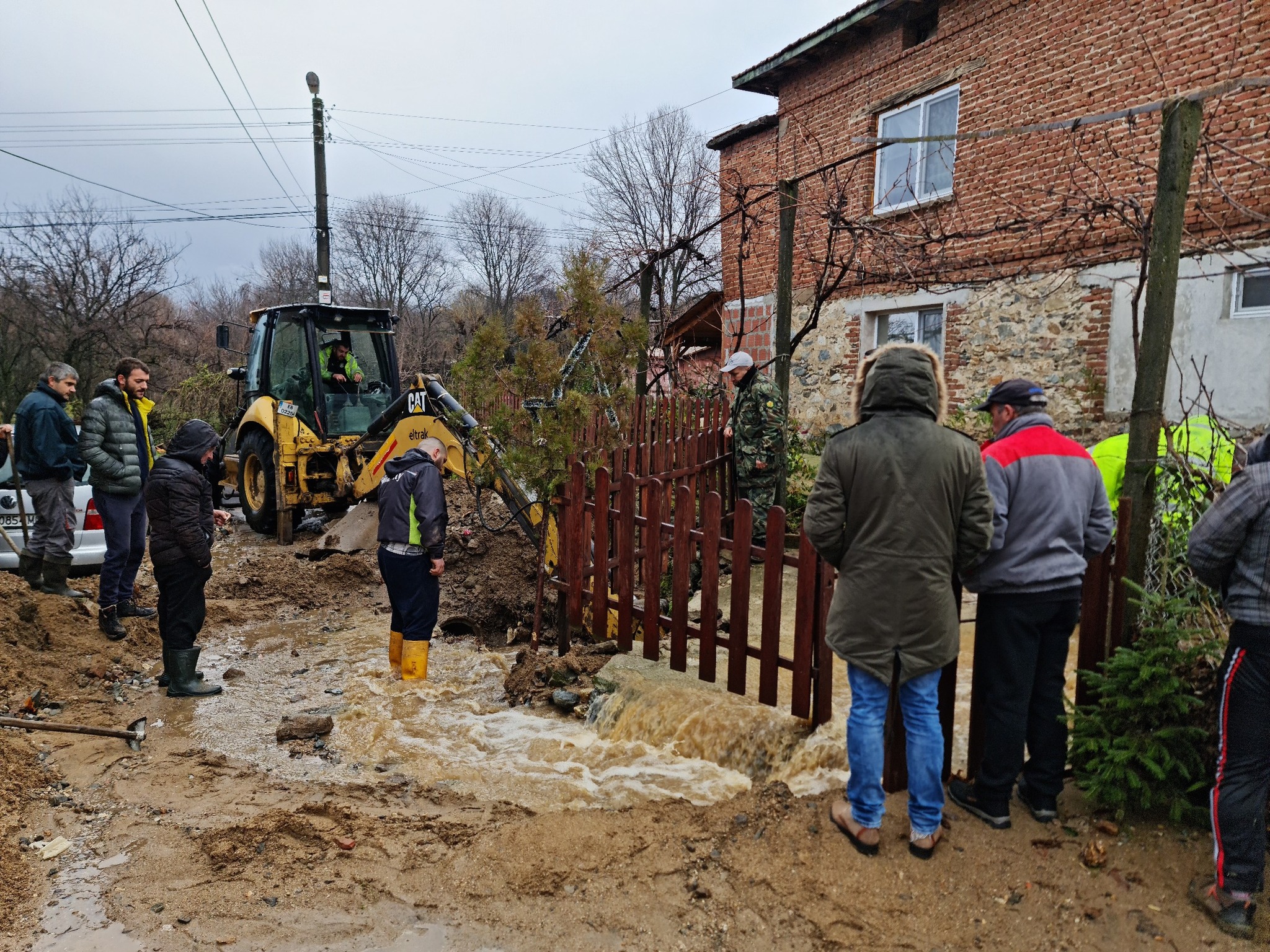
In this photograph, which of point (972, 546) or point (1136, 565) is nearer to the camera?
point (972, 546)

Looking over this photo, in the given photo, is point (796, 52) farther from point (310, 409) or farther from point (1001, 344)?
point (310, 409)

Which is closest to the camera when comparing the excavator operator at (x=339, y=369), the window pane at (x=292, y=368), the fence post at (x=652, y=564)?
the fence post at (x=652, y=564)

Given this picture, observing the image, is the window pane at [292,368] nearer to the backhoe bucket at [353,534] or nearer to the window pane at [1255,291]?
the backhoe bucket at [353,534]

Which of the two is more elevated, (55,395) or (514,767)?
(55,395)

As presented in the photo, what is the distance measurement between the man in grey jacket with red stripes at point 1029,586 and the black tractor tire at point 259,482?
8540mm

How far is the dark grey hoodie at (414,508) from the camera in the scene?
511cm

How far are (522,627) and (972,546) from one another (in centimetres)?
413

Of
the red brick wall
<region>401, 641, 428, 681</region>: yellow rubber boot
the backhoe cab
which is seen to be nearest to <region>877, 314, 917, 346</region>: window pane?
the red brick wall

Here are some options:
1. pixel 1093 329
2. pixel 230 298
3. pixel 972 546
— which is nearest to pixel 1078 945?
pixel 972 546

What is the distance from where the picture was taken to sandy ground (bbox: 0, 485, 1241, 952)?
2646 millimetres

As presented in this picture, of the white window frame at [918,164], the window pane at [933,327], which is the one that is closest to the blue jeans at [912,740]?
the white window frame at [918,164]

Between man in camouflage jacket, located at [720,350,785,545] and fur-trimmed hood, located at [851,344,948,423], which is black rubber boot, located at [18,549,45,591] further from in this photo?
fur-trimmed hood, located at [851,344,948,423]

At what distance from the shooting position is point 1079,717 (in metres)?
3.07

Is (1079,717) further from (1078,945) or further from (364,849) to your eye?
(364,849)
